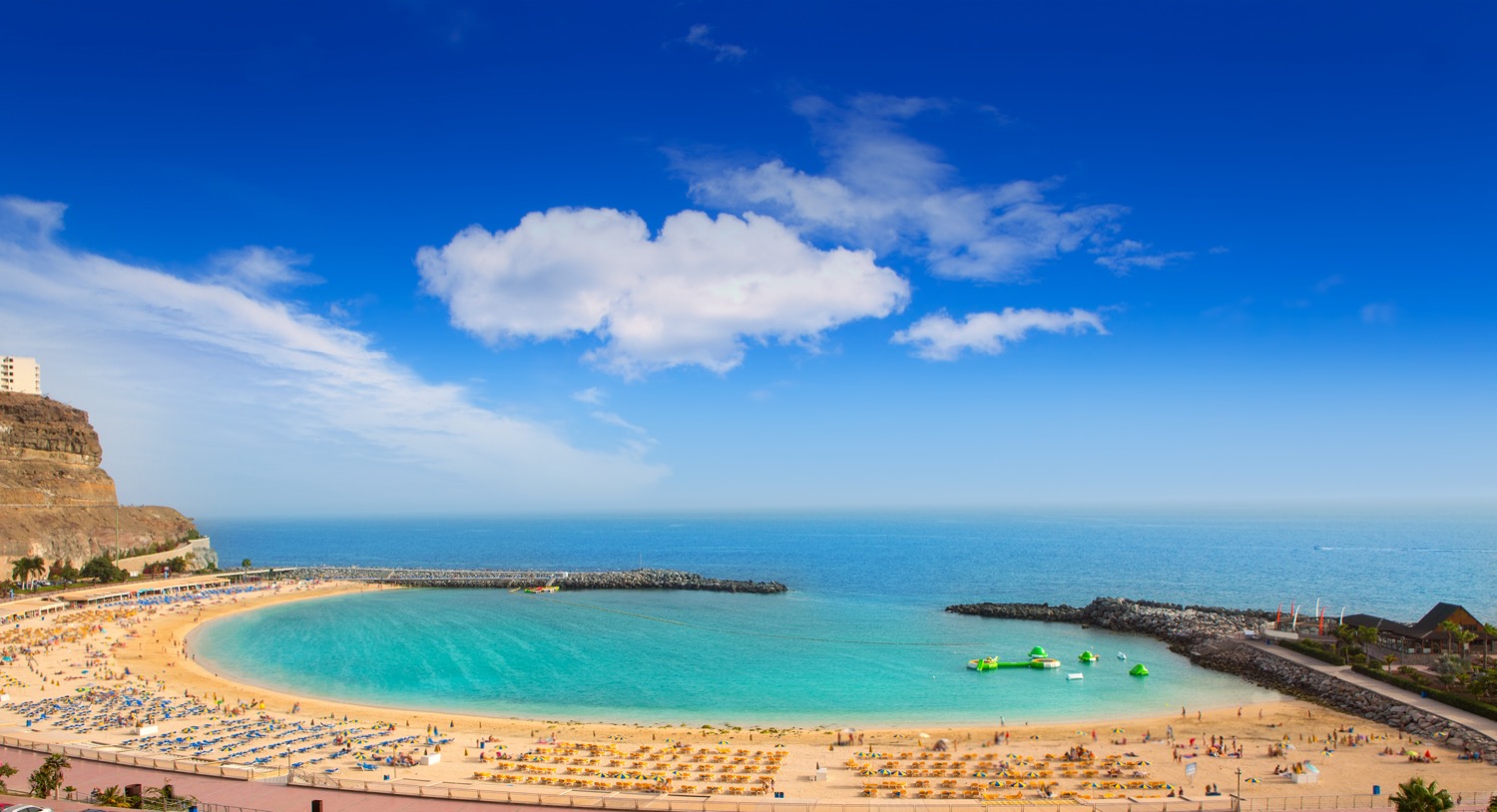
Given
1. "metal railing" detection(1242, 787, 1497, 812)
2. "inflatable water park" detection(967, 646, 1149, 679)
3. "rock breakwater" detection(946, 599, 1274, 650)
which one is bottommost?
"inflatable water park" detection(967, 646, 1149, 679)

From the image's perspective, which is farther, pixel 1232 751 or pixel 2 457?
pixel 2 457

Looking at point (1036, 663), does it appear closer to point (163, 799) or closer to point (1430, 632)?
point (1430, 632)

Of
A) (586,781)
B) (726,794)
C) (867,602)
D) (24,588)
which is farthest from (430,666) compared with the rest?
(24,588)

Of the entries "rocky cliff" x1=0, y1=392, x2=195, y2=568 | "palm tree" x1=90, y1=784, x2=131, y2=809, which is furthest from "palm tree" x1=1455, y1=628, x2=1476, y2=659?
"rocky cliff" x1=0, y1=392, x2=195, y2=568

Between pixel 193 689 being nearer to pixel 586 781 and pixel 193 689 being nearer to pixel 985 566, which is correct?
pixel 586 781

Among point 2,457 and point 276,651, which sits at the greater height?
point 2,457

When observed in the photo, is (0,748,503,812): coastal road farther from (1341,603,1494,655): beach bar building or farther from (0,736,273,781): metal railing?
(1341,603,1494,655): beach bar building

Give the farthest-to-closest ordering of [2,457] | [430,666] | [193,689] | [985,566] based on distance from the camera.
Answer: [985,566]
[2,457]
[430,666]
[193,689]
